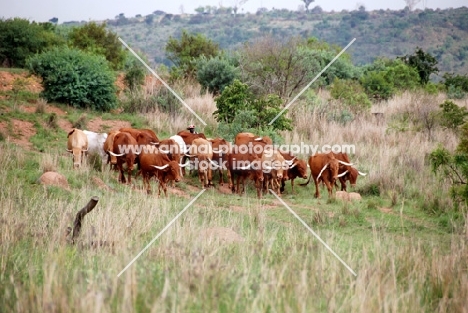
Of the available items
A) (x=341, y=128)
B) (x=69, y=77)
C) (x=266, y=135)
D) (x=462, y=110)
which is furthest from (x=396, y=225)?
(x=69, y=77)

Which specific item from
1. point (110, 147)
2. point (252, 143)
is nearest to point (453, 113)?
point (252, 143)

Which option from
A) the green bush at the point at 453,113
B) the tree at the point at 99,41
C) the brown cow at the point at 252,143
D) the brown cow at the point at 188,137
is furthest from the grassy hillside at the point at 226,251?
the tree at the point at 99,41

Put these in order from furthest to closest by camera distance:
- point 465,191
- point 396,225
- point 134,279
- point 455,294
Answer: point 396,225 < point 465,191 < point 455,294 < point 134,279

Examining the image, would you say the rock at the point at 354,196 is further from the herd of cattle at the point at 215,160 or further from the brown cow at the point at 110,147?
the brown cow at the point at 110,147

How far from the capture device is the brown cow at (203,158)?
1538 centimetres

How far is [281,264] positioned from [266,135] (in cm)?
1112

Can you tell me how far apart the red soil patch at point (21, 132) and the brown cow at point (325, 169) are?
7.57 metres

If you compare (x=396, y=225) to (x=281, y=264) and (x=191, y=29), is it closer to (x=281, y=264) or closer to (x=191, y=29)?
(x=281, y=264)

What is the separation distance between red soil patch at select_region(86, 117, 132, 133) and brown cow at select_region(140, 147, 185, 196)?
685 cm

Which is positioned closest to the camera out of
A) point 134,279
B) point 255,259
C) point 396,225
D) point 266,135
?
point 134,279

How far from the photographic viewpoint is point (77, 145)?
52.2 ft

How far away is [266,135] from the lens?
58.1 feet

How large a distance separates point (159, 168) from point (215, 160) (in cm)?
223

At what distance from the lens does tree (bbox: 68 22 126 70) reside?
3403cm
